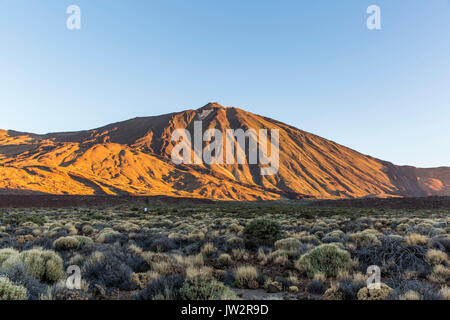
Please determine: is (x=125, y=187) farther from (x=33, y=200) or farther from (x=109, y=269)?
(x=109, y=269)

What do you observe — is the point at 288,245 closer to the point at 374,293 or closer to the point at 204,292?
the point at 374,293

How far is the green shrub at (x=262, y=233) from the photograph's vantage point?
38.7 feet

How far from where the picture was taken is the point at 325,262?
7.56 metres

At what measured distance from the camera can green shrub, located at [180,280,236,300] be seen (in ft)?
15.5

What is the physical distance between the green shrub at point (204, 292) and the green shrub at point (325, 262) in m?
3.28

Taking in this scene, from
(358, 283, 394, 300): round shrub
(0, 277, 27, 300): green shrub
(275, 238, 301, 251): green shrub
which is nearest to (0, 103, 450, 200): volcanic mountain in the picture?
(275, 238, 301, 251): green shrub

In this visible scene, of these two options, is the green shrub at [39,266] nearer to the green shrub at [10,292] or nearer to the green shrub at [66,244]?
the green shrub at [10,292]

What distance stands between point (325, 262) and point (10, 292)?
7072mm

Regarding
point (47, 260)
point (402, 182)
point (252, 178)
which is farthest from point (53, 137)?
point (402, 182)

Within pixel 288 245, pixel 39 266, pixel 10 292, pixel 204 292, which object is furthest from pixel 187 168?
pixel 204 292

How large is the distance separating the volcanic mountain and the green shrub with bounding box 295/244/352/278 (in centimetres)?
7215

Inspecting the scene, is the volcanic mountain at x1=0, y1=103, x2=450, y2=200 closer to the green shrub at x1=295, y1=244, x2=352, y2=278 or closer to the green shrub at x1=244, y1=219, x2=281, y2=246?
the green shrub at x1=244, y1=219, x2=281, y2=246

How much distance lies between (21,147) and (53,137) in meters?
41.1

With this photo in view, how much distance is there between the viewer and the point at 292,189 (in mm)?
115500
